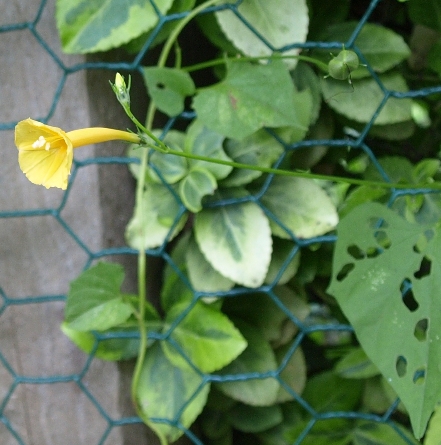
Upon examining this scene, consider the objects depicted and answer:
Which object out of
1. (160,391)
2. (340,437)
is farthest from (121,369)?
(340,437)

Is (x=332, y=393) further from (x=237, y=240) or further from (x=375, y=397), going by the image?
(x=237, y=240)

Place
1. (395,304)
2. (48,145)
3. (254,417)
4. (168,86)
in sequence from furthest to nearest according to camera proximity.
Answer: (254,417)
(168,86)
(395,304)
(48,145)

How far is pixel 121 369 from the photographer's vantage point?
632mm

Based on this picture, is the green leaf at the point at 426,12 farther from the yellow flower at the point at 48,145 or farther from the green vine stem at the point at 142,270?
the yellow flower at the point at 48,145

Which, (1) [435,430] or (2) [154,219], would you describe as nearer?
(1) [435,430]

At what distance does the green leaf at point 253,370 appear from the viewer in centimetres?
61

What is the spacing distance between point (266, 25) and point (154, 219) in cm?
24

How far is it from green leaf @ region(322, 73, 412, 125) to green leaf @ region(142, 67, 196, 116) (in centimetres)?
15

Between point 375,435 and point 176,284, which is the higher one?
point 176,284

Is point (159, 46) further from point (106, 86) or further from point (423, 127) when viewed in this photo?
point (423, 127)

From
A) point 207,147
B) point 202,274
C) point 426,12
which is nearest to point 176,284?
point 202,274

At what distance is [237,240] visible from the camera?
565mm

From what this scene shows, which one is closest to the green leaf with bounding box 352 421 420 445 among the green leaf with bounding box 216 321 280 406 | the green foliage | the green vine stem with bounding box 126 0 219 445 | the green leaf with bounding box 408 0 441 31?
the green foliage

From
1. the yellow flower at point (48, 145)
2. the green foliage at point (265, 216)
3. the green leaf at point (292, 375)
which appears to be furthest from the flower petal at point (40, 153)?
the green leaf at point (292, 375)
